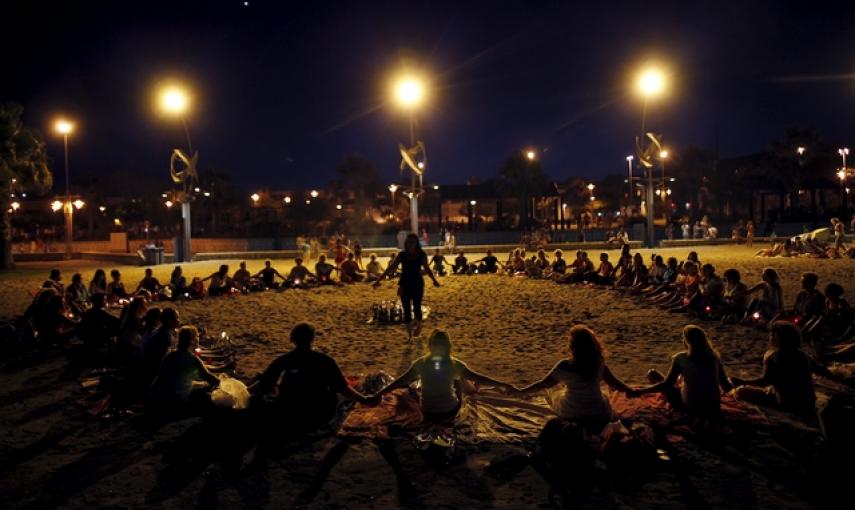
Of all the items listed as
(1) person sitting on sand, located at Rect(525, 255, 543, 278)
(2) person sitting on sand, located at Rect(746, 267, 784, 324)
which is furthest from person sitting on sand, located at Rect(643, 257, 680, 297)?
(1) person sitting on sand, located at Rect(525, 255, 543, 278)

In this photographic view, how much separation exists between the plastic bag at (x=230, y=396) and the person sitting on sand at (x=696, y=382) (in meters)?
3.84

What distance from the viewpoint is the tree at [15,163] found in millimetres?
29047

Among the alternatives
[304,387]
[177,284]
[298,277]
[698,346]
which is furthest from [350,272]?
[698,346]

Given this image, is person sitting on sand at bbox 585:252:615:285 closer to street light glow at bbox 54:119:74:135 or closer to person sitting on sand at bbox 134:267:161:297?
person sitting on sand at bbox 134:267:161:297

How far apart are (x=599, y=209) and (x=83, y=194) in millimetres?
68489

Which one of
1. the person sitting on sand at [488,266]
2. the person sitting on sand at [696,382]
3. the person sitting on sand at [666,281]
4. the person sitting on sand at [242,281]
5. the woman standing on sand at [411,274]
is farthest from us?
the person sitting on sand at [488,266]

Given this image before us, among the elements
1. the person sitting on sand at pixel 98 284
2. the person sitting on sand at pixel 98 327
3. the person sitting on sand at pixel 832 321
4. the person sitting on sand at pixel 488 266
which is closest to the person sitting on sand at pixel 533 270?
the person sitting on sand at pixel 488 266

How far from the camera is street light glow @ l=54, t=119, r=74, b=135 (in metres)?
31.0

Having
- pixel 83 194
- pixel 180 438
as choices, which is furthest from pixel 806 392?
pixel 83 194

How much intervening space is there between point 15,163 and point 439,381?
31105 millimetres

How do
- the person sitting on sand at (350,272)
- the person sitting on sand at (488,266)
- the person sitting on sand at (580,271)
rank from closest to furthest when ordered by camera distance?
the person sitting on sand at (580,271) → the person sitting on sand at (350,272) → the person sitting on sand at (488,266)

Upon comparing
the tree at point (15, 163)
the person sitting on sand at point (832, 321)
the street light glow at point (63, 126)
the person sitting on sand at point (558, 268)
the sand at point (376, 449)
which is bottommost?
the sand at point (376, 449)

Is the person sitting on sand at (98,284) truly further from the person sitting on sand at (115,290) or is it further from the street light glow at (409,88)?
the street light glow at (409,88)

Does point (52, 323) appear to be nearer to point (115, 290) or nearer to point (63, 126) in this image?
point (115, 290)
